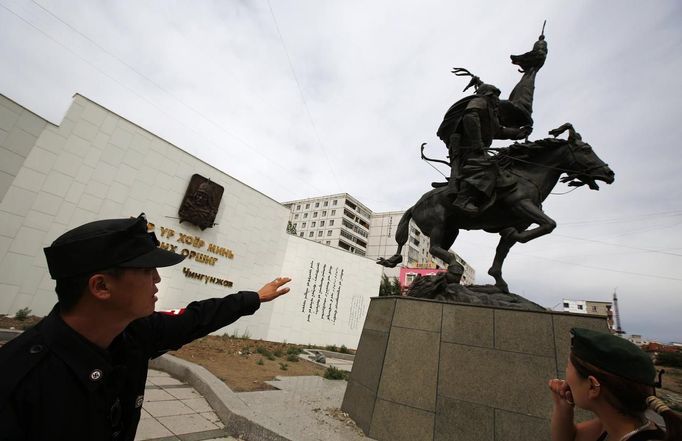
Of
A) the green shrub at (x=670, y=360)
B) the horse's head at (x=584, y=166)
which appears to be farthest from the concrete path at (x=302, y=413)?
the green shrub at (x=670, y=360)

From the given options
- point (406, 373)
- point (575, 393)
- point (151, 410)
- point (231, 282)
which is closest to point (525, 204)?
point (406, 373)

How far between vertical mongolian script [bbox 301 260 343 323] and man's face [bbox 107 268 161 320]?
17.2 meters

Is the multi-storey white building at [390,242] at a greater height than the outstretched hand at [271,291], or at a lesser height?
greater

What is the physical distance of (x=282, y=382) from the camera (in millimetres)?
6910

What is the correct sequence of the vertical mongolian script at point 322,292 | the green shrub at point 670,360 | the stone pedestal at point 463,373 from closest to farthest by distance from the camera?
1. the stone pedestal at point 463,373
2. the green shrub at point 670,360
3. the vertical mongolian script at point 322,292

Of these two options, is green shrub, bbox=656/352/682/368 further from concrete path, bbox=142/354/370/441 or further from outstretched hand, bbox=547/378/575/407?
outstretched hand, bbox=547/378/575/407

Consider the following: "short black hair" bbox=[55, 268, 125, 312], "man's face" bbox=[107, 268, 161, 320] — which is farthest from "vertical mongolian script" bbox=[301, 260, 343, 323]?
"short black hair" bbox=[55, 268, 125, 312]

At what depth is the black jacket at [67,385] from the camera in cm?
96

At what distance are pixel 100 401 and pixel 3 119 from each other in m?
13.3

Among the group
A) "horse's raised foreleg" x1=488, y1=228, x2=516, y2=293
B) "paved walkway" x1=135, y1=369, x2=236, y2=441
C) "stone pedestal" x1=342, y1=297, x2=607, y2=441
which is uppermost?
"horse's raised foreleg" x1=488, y1=228, x2=516, y2=293

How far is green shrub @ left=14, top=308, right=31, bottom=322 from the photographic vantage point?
9.30 metres

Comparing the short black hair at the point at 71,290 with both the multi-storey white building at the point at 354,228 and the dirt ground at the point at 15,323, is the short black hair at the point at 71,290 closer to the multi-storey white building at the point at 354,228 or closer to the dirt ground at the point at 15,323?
the dirt ground at the point at 15,323

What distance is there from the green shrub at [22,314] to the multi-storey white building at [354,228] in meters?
44.8

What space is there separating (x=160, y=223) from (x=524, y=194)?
13434 mm
